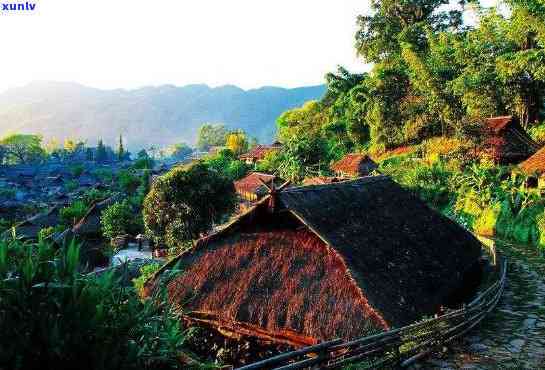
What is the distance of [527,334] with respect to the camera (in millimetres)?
9602

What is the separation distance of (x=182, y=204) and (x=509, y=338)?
54.9 feet

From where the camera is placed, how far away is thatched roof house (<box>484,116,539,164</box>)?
88.8 ft

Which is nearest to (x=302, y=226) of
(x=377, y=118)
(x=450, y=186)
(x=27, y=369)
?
(x=27, y=369)

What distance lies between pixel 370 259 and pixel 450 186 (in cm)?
1844

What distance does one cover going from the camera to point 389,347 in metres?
7.53

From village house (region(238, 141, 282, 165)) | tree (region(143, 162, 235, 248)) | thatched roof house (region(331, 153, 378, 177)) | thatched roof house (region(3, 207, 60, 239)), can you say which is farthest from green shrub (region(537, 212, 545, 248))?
village house (region(238, 141, 282, 165))

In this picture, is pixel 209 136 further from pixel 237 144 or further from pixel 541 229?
pixel 541 229

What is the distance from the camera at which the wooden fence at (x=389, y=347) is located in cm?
640

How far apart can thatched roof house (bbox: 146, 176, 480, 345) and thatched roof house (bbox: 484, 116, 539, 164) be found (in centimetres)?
1728

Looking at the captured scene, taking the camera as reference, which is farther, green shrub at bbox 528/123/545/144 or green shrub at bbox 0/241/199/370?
green shrub at bbox 528/123/545/144

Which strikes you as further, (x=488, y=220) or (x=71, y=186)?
(x=71, y=186)

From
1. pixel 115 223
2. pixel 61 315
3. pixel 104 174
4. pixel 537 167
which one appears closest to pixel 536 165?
pixel 537 167

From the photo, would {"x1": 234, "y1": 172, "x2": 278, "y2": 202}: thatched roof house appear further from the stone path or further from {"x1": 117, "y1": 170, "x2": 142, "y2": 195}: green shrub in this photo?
the stone path

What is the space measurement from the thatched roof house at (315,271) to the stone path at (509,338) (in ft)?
2.97
